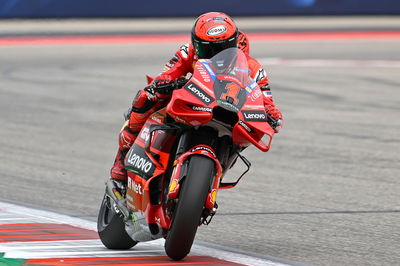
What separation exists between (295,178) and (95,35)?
45.6 feet

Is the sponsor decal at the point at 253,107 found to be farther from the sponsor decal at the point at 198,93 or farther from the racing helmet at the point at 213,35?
the racing helmet at the point at 213,35

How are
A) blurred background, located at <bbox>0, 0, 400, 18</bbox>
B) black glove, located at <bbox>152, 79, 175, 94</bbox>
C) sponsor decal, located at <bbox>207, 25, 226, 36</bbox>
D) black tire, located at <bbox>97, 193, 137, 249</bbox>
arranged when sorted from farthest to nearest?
blurred background, located at <bbox>0, 0, 400, 18</bbox> < black tire, located at <bbox>97, 193, 137, 249</bbox> < black glove, located at <bbox>152, 79, 175, 94</bbox> < sponsor decal, located at <bbox>207, 25, 226, 36</bbox>

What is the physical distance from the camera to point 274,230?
6.44 m

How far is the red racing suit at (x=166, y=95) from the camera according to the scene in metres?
5.32

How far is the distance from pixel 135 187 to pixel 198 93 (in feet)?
2.54

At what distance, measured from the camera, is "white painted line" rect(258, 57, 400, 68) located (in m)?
17.5

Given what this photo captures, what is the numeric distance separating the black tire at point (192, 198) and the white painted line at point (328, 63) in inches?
500

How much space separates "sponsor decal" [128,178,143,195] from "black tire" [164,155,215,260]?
0.46 meters

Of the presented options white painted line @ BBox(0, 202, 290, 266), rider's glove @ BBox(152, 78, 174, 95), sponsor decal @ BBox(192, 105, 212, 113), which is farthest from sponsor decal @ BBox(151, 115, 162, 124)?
white painted line @ BBox(0, 202, 290, 266)

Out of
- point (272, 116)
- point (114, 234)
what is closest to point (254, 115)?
point (272, 116)

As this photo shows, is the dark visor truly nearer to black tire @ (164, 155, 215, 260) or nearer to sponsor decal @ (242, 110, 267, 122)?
sponsor decal @ (242, 110, 267, 122)

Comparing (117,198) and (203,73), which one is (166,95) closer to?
(203,73)

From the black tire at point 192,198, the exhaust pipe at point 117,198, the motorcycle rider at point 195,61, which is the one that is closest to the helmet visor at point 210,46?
the motorcycle rider at point 195,61

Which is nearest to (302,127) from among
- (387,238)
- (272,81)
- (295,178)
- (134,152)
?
(295,178)
